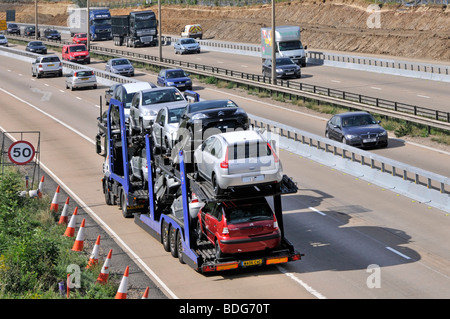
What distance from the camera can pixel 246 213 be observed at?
19.4m

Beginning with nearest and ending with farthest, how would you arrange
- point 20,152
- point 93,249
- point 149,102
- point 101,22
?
point 93,249 → point 20,152 → point 149,102 → point 101,22

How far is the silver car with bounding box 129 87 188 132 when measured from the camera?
29825 mm

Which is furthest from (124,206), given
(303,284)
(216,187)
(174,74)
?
(174,74)

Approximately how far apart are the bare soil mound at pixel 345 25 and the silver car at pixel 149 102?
40.5 metres

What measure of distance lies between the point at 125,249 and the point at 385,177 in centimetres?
1051

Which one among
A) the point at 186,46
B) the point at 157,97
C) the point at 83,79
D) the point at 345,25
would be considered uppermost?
the point at 345,25

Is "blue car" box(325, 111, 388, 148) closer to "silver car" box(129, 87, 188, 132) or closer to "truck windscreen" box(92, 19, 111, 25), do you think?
"silver car" box(129, 87, 188, 132)

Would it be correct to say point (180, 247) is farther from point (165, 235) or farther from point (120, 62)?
point (120, 62)

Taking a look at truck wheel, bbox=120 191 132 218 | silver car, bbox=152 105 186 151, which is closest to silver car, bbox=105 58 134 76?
silver car, bbox=152 105 186 151

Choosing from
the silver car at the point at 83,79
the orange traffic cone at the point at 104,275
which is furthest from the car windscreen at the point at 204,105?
the silver car at the point at 83,79

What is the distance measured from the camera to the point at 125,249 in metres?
22.6

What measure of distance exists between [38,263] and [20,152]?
6976 millimetres
